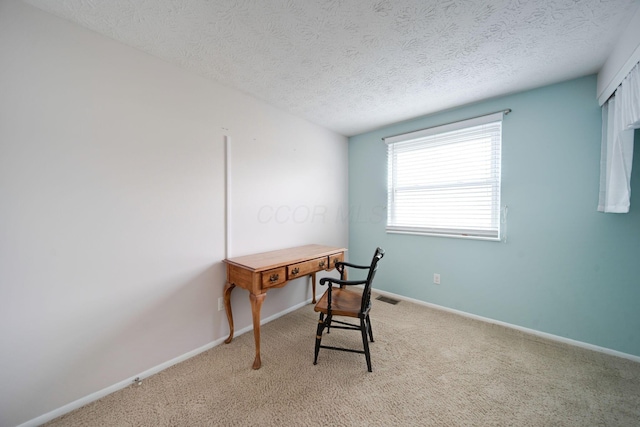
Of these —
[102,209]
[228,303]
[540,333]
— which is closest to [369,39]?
[102,209]

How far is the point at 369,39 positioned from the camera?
1.52 meters

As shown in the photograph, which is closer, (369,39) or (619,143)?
(369,39)

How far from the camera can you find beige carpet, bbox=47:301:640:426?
4.34 ft

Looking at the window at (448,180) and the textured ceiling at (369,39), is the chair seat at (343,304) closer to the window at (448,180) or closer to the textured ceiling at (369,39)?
the window at (448,180)

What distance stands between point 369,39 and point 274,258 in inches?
73.0

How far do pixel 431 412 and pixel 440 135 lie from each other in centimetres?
263

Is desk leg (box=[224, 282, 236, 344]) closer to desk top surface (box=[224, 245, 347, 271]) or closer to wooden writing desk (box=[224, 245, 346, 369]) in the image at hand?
wooden writing desk (box=[224, 245, 346, 369])

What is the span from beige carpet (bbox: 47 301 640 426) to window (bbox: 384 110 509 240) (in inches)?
45.2

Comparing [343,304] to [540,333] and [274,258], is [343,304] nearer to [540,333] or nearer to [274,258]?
[274,258]

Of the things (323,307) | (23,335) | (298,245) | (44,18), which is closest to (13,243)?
(23,335)

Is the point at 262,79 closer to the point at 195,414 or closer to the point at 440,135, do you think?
the point at 440,135

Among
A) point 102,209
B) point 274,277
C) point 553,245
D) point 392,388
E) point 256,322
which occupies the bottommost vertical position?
point 392,388

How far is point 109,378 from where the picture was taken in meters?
1.51

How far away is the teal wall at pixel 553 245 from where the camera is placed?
1.84 meters
